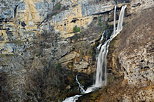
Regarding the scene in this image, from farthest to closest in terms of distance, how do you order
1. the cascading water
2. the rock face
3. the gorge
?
1. the cascading water
2. the gorge
3. the rock face

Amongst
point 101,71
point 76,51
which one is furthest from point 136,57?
point 76,51

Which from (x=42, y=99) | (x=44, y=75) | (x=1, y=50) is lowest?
(x=42, y=99)

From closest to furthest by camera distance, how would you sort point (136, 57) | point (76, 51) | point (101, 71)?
1. point (136, 57)
2. point (101, 71)
3. point (76, 51)

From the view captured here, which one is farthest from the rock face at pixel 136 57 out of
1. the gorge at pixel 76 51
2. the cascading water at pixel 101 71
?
the cascading water at pixel 101 71

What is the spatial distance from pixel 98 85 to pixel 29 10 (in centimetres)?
1786

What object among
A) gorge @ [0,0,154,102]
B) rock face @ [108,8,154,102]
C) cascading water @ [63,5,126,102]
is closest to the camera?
rock face @ [108,8,154,102]

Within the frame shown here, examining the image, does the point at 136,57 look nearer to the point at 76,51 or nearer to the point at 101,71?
the point at 101,71

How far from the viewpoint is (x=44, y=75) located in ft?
115

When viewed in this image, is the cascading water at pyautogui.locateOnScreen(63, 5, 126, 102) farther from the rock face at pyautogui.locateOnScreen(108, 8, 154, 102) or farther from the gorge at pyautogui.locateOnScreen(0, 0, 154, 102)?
the rock face at pyautogui.locateOnScreen(108, 8, 154, 102)

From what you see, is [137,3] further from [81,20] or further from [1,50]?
[1,50]

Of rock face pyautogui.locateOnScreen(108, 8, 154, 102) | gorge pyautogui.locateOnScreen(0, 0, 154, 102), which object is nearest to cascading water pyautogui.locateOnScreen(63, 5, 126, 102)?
gorge pyautogui.locateOnScreen(0, 0, 154, 102)

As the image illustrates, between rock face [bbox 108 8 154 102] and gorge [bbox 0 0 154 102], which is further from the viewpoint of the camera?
gorge [bbox 0 0 154 102]

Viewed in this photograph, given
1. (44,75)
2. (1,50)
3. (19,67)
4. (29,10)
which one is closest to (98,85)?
(44,75)

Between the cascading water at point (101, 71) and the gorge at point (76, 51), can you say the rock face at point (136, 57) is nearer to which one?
the gorge at point (76, 51)
